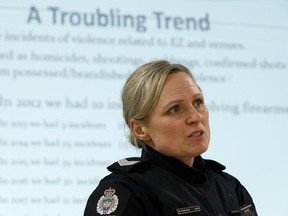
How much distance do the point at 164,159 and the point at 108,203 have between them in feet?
0.74

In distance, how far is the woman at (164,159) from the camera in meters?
1.59

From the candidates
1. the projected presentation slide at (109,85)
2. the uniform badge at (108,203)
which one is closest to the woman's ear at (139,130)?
the uniform badge at (108,203)

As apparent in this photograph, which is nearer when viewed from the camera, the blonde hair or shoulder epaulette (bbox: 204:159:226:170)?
the blonde hair

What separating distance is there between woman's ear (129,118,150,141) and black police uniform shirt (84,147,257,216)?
0.04 meters

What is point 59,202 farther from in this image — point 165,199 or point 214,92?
point 165,199

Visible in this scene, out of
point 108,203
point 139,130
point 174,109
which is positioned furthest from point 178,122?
point 108,203

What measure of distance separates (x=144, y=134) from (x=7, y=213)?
1599 millimetres

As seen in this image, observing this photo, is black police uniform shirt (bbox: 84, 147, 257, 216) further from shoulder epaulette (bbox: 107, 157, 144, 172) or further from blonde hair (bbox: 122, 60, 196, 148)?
blonde hair (bbox: 122, 60, 196, 148)

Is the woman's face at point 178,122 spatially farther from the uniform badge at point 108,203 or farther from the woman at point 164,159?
the uniform badge at point 108,203

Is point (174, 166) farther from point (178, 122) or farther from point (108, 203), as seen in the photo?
point (108, 203)

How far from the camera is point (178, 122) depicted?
1672 millimetres

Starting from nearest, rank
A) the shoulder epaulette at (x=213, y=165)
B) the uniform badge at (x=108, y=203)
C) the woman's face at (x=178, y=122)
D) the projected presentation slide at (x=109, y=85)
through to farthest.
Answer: the uniform badge at (x=108, y=203) < the woman's face at (x=178, y=122) < the shoulder epaulette at (x=213, y=165) < the projected presentation slide at (x=109, y=85)

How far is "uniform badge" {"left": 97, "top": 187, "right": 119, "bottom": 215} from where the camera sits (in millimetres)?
1562

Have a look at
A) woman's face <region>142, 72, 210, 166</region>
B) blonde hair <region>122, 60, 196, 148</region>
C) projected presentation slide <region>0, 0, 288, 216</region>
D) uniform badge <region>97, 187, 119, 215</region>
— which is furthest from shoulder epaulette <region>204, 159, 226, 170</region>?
projected presentation slide <region>0, 0, 288, 216</region>
